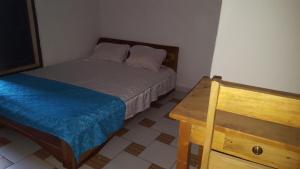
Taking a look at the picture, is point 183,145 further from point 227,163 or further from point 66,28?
point 66,28

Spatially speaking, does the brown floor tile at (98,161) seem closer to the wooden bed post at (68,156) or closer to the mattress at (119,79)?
the wooden bed post at (68,156)

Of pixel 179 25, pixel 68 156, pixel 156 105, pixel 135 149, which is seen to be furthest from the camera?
pixel 179 25

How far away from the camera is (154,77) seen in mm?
3010

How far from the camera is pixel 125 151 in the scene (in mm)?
2232

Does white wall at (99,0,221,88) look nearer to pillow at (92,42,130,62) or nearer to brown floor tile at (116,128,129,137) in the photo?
pillow at (92,42,130,62)

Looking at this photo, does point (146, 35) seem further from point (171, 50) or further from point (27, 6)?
point (27, 6)

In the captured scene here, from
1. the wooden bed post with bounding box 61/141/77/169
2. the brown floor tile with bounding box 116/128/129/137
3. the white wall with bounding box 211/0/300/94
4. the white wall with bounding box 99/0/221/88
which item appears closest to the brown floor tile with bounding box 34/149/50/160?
the wooden bed post with bounding box 61/141/77/169

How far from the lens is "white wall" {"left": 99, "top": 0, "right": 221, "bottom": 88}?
128 inches

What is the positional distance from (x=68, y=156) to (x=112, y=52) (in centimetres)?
210

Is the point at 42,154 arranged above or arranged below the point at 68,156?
below

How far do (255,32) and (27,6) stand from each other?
2895mm

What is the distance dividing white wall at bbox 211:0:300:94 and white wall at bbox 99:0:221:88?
194cm

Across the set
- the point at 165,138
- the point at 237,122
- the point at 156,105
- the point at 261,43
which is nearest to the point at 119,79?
the point at 156,105

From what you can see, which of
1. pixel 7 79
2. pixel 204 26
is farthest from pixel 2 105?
pixel 204 26
